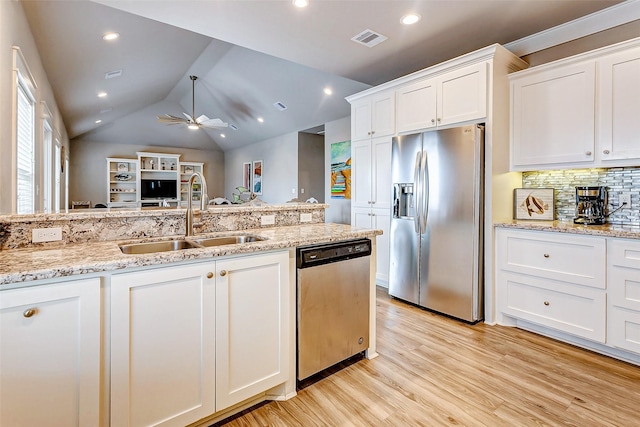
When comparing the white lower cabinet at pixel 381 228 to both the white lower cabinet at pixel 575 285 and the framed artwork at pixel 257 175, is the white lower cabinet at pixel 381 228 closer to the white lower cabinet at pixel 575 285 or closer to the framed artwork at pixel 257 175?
the white lower cabinet at pixel 575 285

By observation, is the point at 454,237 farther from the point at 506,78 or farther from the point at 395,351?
the point at 506,78

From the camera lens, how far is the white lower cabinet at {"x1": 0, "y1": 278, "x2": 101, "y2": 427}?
1096 millimetres

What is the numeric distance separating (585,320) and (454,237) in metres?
1.10

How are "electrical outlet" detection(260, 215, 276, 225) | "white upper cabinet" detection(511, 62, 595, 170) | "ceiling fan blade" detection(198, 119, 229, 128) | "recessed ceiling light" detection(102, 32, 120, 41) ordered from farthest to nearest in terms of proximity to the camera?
"ceiling fan blade" detection(198, 119, 229, 128) < "recessed ceiling light" detection(102, 32, 120, 41) < "white upper cabinet" detection(511, 62, 595, 170) < "electrical outlet" detection(260, 215, 276, 225)

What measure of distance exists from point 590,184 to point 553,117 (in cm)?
70

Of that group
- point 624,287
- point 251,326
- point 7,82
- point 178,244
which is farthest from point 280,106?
point 624,287

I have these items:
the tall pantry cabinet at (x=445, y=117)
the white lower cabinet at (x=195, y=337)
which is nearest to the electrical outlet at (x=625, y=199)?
the tall pantry cabinet at (x=445, y=117)

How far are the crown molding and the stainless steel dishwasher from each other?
8.69 feet

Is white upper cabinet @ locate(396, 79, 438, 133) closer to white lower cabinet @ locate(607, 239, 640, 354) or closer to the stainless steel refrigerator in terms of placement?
the stainless steel refrigerator

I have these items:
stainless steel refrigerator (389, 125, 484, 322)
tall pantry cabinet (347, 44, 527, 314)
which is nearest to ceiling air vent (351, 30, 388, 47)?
tall pantry cabinet (347, 44, 527, 314)

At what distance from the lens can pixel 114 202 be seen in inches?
358

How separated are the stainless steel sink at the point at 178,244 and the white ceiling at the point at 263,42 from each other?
6.13 feet

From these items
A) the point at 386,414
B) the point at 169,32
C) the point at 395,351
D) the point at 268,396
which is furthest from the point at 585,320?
the point at 169,32

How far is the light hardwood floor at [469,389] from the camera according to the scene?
5.52ft
